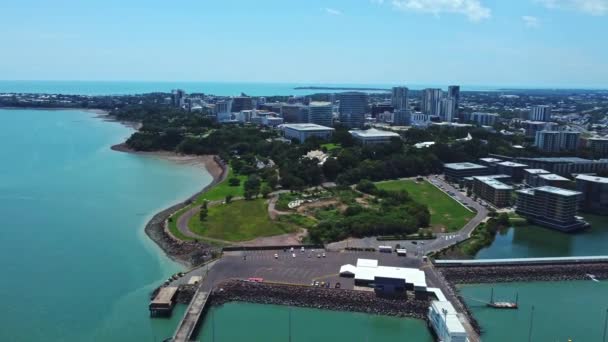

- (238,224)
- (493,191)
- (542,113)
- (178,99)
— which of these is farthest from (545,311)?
(178,99)

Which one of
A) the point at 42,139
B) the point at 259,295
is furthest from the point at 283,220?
the point at 42,139

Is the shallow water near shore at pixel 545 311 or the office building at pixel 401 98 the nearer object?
the shallow water near shore at pixel 545 311

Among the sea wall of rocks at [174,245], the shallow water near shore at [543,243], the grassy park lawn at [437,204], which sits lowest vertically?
the shallow water near shore at [543,243]

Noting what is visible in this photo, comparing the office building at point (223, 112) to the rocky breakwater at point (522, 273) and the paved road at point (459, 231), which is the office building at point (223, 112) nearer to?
the paved road at point (459, 231)

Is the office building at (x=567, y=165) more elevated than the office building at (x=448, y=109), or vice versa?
the office building at (x=448, y=109)

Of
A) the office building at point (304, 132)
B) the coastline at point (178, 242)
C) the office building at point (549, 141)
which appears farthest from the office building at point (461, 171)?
the office building at point (304, 132)

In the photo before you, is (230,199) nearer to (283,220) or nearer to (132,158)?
(283,220)

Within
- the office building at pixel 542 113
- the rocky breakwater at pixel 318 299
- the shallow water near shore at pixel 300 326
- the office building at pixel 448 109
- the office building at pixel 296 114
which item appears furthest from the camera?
the office building at pixel 448 109

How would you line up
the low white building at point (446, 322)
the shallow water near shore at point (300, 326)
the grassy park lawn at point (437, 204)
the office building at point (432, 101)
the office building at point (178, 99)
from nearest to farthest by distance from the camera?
the low white building at point (446, 322)
the shallow water near shore at point (300, 326)
the grassy park lawn at point (437, 204)
the office building at point (432, 101)
the office building at point (178, 99)
